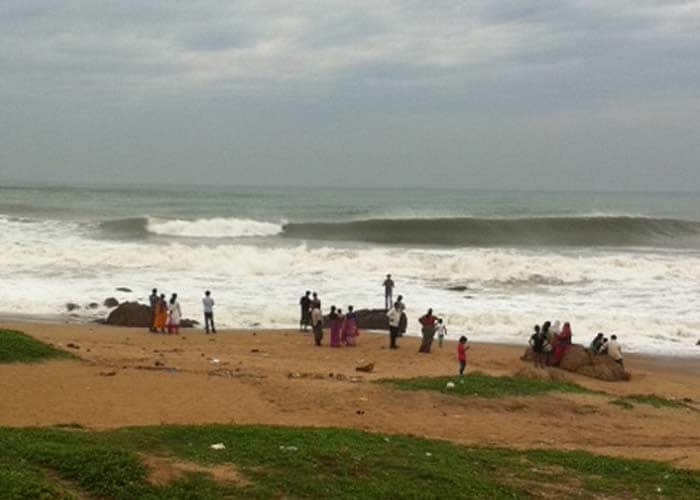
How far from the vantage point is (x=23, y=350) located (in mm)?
13477

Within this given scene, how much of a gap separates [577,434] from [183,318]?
39.2 feet

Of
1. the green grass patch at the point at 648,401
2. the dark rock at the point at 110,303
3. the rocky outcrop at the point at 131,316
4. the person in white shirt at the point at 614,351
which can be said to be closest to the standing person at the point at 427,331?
the person in white shirt at the point at 614,351

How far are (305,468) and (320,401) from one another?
14.6ft

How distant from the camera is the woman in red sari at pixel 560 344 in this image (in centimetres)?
1619

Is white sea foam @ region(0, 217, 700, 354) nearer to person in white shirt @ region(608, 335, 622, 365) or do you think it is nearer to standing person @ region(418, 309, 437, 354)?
standing person @ region(418, 309, 437, 354)

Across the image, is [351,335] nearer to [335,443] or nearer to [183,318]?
[183,318]

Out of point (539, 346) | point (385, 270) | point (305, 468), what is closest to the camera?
point (305, 468)

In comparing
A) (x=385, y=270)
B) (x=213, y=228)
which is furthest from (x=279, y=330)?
(x=213, y=228)

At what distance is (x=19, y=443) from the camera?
7.39 meters

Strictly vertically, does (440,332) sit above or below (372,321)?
above

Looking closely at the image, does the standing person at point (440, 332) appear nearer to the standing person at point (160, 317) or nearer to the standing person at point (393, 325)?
the standing person at point (393, 325)

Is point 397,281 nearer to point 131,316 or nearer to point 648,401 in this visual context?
point 131,316

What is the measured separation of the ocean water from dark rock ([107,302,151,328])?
130 cm

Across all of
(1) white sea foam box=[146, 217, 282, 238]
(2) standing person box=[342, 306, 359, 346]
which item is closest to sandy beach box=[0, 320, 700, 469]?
(2) standing person box=[342, 306, 359, 346]
